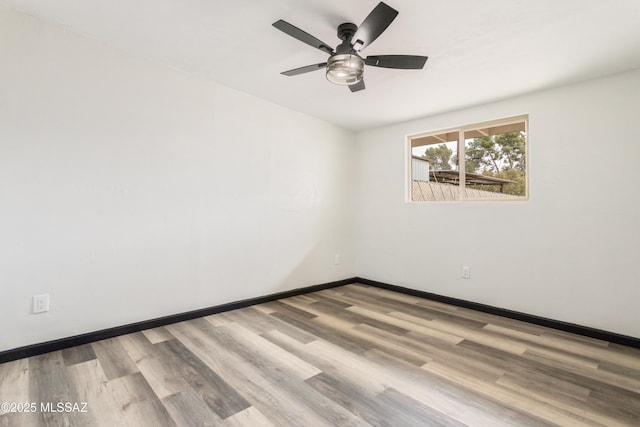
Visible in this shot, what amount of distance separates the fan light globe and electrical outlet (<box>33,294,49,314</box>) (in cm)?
251

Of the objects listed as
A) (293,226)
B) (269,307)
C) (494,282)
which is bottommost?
(269,307)

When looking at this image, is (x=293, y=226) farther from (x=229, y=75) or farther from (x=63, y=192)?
(x=63, y=192)

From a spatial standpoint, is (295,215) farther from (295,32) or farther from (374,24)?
(374,24)

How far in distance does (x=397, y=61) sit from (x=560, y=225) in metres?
2.16

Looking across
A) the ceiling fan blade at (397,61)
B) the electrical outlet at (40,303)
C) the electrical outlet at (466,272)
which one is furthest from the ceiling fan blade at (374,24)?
the electrical outlet at (40,303)

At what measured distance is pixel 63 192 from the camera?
2158mm

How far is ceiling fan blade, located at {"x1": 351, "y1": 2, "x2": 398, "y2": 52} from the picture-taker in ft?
Answer: 5.06

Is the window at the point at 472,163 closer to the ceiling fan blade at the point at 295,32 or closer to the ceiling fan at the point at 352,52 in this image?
the ceiling fan at the point at 352,52

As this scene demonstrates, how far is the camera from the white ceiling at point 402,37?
71.3 inches

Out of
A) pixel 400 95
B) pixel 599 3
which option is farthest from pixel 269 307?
pixel 599 3

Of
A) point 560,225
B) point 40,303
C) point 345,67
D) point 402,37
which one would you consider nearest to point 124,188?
point 40,303

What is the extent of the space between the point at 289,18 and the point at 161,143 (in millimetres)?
1520

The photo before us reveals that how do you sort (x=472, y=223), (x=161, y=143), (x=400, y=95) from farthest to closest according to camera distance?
(x=472, y=223) < (x=400, y=95) < (x=161, y=143)

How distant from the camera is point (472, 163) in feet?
11.3
